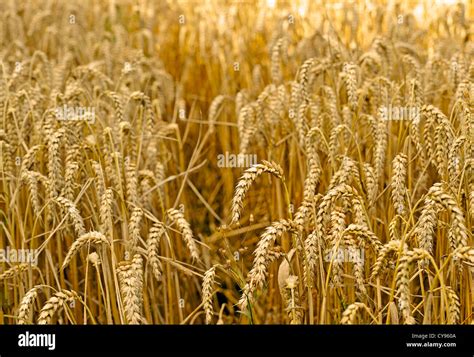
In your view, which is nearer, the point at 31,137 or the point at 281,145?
the point at 31,137

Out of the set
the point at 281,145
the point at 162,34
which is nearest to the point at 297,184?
the point at 281,145

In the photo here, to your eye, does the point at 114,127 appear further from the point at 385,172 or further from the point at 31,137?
the point at 385,172

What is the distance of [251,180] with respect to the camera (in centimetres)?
151

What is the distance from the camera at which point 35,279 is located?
2.05m

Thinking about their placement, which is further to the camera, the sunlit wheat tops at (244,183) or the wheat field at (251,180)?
the wheat field at (251,180)

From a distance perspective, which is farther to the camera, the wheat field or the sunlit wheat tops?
the wheat field

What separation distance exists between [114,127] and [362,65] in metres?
0.86

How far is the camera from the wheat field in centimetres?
159

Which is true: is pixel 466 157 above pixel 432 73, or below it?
below

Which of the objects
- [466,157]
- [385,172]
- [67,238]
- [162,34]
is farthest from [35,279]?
[162,34]

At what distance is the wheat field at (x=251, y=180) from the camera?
159 centimetres
